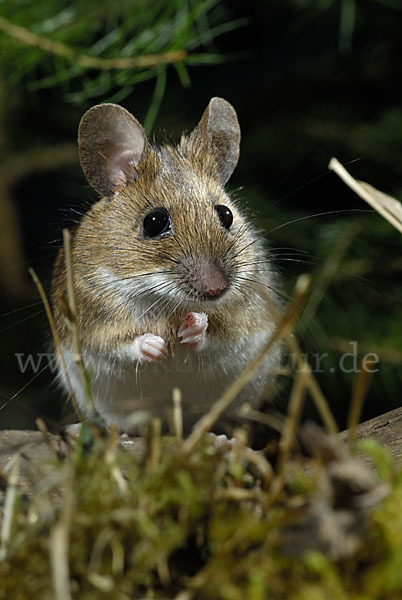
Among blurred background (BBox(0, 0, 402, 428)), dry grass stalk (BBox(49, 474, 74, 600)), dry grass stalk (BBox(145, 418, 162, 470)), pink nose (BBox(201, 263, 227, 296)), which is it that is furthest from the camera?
blurred background (BBox(0, 0, 402, 428))

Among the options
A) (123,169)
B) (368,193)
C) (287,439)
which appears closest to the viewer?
(287,439)

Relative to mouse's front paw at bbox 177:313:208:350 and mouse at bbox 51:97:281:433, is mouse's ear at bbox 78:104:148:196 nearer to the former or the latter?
mouse at bbox 51:97:281:433

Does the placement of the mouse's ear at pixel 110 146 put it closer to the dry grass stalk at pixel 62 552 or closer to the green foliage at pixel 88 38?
the green foliage at pixel 88 38

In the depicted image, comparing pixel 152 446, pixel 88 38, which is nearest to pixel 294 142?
pixel 88 38

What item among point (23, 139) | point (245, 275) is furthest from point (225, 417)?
point (23, 139)

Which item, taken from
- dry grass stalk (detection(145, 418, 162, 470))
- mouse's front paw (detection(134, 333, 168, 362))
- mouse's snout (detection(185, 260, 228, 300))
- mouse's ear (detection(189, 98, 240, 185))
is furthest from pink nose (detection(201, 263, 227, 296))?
dry grass stalk (detection(145, 418, 162, 470))

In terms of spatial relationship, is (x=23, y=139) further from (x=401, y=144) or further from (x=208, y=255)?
(x=208, y=255)

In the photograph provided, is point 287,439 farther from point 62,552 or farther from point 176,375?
point 176,375
